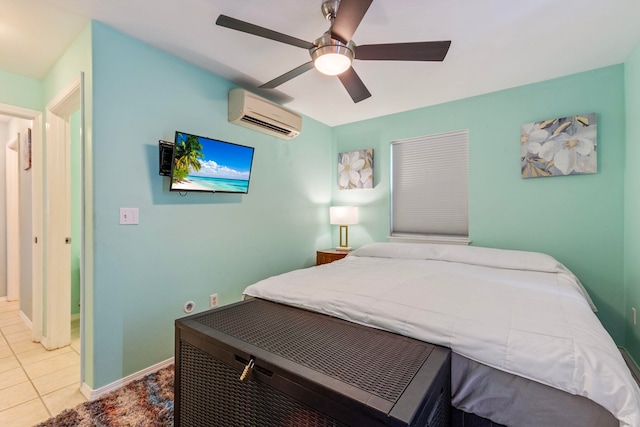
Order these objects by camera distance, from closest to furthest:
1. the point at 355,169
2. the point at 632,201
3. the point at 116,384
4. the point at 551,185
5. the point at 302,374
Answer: the point at 302,374, the point at 116,384, the point at 632,201, the point at 551,185, the point at 355,169

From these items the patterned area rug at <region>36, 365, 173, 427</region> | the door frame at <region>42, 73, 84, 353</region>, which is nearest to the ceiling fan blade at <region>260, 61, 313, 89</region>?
the door frame at <region>42, 73, 84, 353</region>

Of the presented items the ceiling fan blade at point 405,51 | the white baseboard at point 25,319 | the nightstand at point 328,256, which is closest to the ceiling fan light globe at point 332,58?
the ceiling fan blade at point 405,51

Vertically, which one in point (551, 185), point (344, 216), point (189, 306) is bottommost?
point (189, 306)

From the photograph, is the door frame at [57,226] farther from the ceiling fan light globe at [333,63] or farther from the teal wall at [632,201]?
the teal wall at [632,201]

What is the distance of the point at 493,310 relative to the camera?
53.8 inches

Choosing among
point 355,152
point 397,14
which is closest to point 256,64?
point 397,14

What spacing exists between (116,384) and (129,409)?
300 mm

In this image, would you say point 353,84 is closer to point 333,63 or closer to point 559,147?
point 333,63

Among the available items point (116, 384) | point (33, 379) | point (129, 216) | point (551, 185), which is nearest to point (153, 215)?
point (129, 216)

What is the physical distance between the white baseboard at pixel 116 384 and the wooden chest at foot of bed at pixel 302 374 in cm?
80

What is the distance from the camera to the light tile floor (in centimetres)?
168

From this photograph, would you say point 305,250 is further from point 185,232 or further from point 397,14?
point 397,14

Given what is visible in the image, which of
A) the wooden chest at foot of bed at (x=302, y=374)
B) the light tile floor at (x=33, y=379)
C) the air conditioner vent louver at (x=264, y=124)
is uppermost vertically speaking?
the air conditioner vent louver at (x=264, y=124)

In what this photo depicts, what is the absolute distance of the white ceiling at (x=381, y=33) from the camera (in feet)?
5.62
